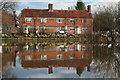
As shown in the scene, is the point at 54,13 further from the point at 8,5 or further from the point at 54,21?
the point at 8,5

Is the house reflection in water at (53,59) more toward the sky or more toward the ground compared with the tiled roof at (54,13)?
more toward the ground

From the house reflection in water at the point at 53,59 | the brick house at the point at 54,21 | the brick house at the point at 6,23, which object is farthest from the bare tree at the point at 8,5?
the house reflection in water at the point at 53,59

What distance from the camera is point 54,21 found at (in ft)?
117

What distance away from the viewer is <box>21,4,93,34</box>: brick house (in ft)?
113

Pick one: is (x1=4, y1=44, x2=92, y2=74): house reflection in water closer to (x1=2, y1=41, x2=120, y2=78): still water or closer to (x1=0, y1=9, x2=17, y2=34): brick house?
(x1=2, y1=41, x2=120, y2=78): still water

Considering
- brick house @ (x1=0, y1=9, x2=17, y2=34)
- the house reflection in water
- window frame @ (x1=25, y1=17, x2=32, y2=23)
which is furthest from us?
window frame @ (x1=25, y1=17, x2=32, y2=23)

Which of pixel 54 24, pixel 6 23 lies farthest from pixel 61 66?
pixel 54 24

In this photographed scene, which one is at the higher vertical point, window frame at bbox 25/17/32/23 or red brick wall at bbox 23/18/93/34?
window frame at bbox 25/17/32/23

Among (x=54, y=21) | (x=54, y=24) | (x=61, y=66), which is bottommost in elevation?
(x=61, y=66)

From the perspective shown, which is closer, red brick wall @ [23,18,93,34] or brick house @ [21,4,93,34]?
brick house @ [21,4,93,34]

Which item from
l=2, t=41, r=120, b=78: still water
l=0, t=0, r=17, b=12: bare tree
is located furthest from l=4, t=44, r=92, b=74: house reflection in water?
l=0, t=0, r=17, b=12: bare tree

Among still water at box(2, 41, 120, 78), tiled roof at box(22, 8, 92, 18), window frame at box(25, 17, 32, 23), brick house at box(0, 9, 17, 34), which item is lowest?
still water at box(2, 41, 120, 78)

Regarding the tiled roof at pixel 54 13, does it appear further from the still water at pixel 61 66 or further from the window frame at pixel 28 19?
the still water at pixel 61 66

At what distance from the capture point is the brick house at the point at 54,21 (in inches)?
1358
